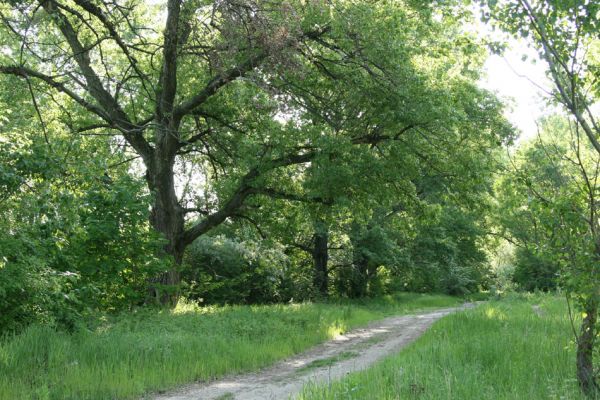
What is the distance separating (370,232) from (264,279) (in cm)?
564

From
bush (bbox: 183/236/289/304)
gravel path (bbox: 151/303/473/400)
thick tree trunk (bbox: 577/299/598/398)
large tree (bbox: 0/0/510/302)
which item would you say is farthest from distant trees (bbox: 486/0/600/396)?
bush (bbox: 183/236/289/304)

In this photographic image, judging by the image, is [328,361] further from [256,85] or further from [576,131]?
[576,131]

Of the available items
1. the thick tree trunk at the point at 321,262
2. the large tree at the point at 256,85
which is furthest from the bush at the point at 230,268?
the large tree at the point at 256,85

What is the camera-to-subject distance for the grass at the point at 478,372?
5695mm

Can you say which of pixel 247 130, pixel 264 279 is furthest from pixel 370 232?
pixel 247 130

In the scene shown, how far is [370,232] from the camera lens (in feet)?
86.4

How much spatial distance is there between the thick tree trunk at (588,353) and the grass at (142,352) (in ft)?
18.6

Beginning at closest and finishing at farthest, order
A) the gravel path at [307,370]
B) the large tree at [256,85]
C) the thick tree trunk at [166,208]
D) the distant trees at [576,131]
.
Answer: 1. the distant trees at [576,131]
2. the gravel path at [307,370]
3. the large tree at [256,85]
4. the thick tree trunk at [166,208]

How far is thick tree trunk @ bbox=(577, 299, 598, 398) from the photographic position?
576 centimetres

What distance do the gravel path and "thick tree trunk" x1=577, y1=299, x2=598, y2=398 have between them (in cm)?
297

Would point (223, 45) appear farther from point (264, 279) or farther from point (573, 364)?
point (264, 279)

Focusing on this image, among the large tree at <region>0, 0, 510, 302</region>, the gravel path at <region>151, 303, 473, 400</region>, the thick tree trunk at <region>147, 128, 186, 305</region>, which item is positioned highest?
the large tree at <region>0, 0, 510, 302</region>

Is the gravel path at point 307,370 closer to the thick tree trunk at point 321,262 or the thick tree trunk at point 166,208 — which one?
the thick tree trunk at point 166,208

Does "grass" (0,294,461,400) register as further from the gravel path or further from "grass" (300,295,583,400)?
"grass" (300,295,583,400)
